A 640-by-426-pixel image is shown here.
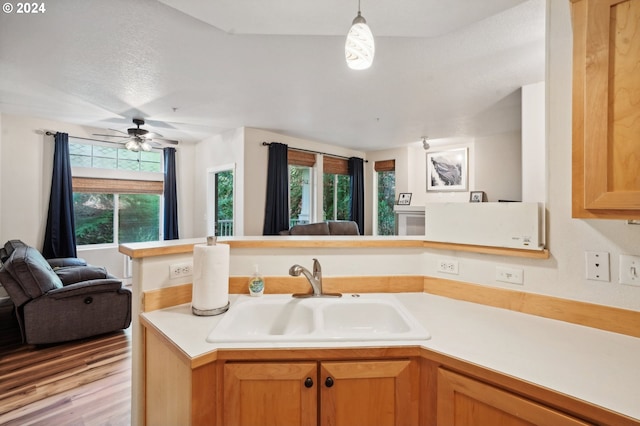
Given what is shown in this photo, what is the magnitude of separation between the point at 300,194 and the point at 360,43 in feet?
15.1

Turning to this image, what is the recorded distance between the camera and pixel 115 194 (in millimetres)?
4949

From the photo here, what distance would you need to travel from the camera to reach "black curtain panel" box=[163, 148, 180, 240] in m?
5.32

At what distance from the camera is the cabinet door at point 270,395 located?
3.19ft

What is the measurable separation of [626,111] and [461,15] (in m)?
1.17

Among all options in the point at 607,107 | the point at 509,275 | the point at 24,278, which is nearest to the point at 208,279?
the point at 509,275

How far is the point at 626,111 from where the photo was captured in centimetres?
87

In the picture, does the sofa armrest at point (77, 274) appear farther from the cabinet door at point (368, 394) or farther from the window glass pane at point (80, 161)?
the cabinet door at point (368, 394)

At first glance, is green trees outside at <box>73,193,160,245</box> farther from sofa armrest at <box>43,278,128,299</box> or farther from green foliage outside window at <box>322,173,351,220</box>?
green foliage outside window at <box>322,173,351,220</box>

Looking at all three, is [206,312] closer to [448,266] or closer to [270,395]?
[270,395]

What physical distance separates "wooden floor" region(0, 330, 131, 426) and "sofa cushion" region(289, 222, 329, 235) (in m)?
2.38

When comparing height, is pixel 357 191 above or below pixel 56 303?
above

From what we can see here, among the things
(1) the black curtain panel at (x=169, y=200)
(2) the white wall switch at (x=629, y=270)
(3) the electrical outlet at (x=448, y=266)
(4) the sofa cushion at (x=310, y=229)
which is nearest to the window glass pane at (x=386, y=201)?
(4) the sofa cushion at (x=310, y=229)

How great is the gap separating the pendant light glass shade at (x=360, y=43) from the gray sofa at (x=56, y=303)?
127 inches

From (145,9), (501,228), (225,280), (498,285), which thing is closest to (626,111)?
(501,228)
